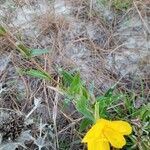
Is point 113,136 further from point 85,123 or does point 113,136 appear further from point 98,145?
point 85,123

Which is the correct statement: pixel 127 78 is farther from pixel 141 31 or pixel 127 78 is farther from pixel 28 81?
pixel 28 81

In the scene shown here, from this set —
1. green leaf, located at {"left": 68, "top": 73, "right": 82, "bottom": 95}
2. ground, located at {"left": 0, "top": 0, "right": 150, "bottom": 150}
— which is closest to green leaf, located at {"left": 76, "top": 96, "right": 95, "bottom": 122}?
green leaf, located at {"left": 68, "top": 73, "right": 82, "bottom": 95}

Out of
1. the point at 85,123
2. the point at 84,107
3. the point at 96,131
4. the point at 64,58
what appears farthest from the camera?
the point at 64,58

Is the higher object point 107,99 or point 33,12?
point 33,12

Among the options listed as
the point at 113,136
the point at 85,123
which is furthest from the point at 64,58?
the point at 113,136

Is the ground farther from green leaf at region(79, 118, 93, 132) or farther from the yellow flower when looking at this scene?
the yellow flower

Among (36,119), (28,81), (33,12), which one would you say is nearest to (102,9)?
(33,12)
